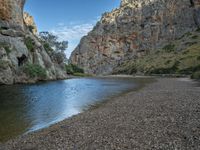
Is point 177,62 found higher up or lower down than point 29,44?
lower down

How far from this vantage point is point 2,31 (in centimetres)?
8906

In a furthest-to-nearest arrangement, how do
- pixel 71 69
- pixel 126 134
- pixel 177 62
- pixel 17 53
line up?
pixel 71 69
pixel 177 62
pixel 17 53
pixel 126 134

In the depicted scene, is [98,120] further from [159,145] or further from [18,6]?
[18,6]

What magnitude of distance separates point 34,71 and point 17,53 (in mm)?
7908

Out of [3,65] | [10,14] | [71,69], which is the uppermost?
[10,14]

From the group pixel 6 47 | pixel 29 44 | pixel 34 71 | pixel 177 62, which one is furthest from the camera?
pixel 177 62

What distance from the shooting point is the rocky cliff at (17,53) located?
76906 millimetres

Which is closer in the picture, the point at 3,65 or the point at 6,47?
the point at 3,65

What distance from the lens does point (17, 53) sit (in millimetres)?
85875

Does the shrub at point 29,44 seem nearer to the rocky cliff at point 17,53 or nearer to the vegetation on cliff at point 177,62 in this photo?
the rocky cliff at point 17,53

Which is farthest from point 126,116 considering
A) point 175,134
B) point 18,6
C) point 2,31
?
point 18,6

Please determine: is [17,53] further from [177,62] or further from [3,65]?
[177,62]

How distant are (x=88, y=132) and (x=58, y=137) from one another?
1.97 metres

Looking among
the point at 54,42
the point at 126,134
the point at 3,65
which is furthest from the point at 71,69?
the point at 126,134
